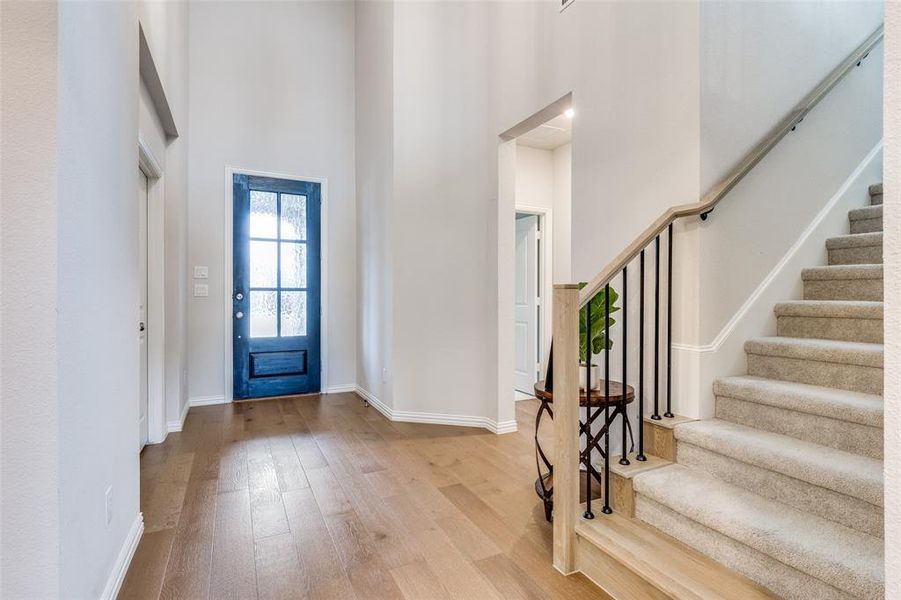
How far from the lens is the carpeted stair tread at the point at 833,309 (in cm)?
196

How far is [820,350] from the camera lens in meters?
1.93

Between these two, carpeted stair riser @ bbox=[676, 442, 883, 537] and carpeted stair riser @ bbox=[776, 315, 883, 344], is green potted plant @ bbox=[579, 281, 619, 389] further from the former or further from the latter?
carpeted stair riser @ bbox=[776, 315, 883, 344]

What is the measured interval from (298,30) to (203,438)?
4.22m

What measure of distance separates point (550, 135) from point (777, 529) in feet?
12.9

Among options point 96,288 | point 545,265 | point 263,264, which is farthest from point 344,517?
point 545,265

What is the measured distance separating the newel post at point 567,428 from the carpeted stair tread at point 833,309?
1.29 meters

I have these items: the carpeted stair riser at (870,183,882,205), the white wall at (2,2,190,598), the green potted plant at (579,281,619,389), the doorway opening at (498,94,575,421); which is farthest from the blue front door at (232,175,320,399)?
the carpeted stair riser at (870,183,882,205)

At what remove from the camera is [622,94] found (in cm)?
241

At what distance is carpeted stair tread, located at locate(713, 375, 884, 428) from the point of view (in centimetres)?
161

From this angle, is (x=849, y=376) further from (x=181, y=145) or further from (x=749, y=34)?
(x=181, y=145)

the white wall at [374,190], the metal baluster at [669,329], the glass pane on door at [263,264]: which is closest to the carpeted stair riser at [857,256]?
the metal baluster at [669,329]

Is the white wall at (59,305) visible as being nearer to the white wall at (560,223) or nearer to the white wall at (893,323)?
the white wall at (893,323)

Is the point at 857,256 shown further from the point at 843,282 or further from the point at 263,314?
the point at 263,314

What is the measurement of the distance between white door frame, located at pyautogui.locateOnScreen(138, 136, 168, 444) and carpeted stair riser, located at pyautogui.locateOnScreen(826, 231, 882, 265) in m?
4.36
